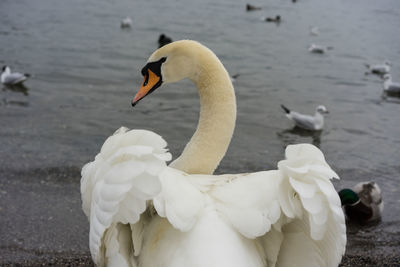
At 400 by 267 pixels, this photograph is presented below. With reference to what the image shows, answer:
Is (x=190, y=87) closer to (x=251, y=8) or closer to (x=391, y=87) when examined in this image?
(x=391, y=87)

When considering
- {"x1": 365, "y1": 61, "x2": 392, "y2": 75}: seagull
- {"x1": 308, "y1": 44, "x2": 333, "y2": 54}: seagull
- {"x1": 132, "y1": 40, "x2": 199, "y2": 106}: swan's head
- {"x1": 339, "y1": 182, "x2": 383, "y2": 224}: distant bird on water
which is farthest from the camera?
{"x1": 308, "y1": 44, "x2": 333, "y2": 54}: seagull

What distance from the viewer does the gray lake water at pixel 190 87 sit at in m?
7.88

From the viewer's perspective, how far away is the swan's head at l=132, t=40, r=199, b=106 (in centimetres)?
350

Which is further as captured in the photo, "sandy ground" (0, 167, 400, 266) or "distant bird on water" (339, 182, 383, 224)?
"distant bird on water" (339, 182, 383, 224)

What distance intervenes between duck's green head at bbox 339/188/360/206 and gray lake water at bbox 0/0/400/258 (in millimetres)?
409

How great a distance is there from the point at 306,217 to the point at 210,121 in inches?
53.3

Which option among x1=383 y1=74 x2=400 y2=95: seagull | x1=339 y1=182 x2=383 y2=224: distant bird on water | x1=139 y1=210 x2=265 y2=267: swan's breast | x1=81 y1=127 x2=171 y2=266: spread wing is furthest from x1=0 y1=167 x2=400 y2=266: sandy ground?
x1=383 y1=74 x2=400 y2=95: seagull

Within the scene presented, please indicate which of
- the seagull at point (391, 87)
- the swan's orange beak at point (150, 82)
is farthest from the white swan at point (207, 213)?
the seagull at point (391, 87)

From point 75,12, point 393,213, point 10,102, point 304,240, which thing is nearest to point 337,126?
point 393,213

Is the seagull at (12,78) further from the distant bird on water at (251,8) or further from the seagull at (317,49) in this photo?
the distant bird on water at (251,8)

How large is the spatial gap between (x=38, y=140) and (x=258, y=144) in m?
3.70

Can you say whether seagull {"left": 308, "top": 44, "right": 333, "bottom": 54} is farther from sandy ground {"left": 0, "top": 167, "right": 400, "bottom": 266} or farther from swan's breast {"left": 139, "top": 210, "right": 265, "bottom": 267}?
swan's breast {"left": 139, "top": 210, "right": 265, "bottom": 267}

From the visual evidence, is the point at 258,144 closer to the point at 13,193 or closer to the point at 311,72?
the point at 13,193

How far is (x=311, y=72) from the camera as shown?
14.3m
